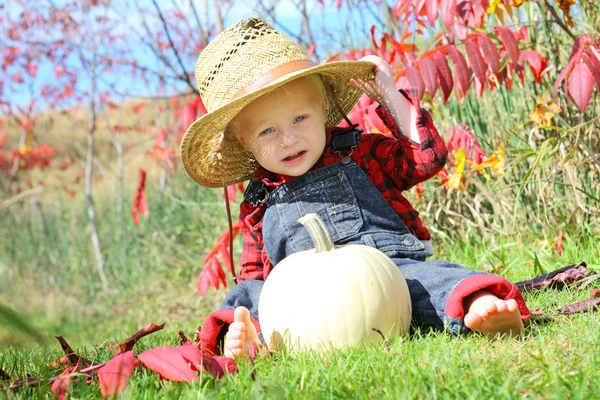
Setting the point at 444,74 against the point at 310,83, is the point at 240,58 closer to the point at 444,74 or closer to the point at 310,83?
the point at 310,83

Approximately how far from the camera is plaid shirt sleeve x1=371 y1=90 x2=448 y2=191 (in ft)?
8.39

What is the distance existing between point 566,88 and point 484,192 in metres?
0.71

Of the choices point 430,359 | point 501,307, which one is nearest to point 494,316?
point 501,307

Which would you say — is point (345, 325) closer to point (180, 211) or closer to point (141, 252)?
point (180, 211)

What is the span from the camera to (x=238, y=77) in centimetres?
250

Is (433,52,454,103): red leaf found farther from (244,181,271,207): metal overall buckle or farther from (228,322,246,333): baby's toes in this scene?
(228,322,246,333): baby's toes

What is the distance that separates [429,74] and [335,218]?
0.73m

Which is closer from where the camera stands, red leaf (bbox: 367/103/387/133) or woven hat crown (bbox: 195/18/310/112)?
woven hat crown (bbox: 195/18/310/112)

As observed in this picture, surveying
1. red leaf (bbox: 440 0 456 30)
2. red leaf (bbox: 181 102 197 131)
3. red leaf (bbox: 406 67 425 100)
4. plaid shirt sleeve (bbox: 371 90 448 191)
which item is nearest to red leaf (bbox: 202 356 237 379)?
plaid shirt sleeve (bbox: 371 90 448 191)

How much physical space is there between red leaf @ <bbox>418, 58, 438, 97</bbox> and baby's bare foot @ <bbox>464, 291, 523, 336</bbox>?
1.02 meters

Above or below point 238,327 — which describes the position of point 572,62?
above

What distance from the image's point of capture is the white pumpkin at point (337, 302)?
80.0 inches

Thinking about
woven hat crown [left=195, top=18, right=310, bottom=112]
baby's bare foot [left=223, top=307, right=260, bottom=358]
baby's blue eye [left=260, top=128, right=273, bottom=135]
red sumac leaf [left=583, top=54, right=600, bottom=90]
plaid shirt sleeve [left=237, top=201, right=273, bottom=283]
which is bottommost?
baby's bare foot [left=223, top=307, right=260, bottom=358]

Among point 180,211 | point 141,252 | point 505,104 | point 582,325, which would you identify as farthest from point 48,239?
point 582,325
